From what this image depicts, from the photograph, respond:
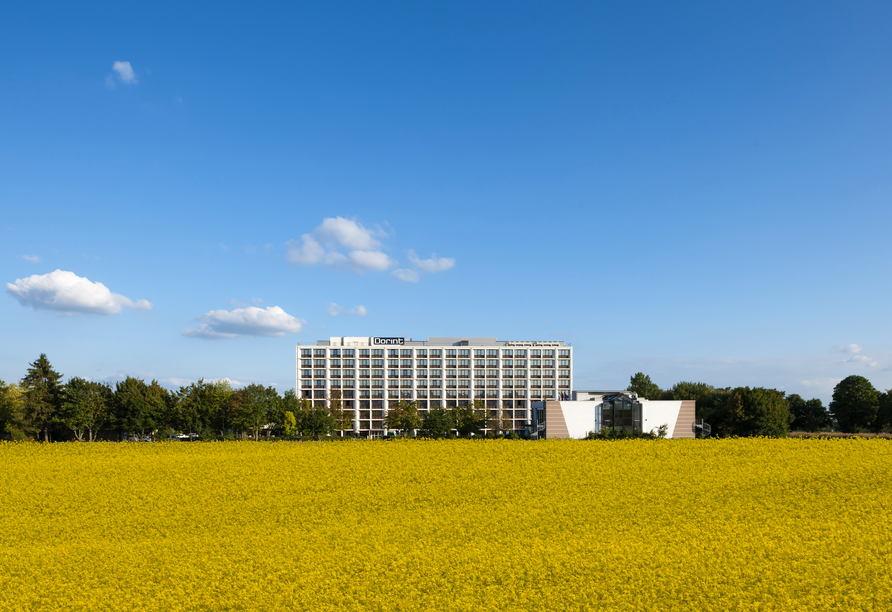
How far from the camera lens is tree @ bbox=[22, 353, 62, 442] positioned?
74.8 meters

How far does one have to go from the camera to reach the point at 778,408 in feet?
259

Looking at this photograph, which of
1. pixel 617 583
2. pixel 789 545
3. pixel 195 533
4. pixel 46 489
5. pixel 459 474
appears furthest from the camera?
pixel 459 474

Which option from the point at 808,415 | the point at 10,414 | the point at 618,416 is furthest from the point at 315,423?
the point at 808,415

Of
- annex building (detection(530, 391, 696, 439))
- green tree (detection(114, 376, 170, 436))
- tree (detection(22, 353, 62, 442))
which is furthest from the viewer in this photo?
green tree (detection(114, 376, 170, 436))

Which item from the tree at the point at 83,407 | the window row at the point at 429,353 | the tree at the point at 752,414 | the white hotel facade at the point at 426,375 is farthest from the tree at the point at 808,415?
the tree at the point at 83,407

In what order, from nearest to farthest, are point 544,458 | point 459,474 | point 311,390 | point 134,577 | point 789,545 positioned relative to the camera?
1. point 134,577
2. point 789,545
3. point 459,474
4. point 544,458
5. point 311,390

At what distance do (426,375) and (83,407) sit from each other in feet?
283

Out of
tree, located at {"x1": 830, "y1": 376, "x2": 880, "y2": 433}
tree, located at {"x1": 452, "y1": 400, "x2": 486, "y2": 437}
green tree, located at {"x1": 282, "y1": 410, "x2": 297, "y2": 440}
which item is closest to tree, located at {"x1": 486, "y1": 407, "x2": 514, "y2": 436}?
tree, located at {"x1": 452, "y1": 400, "x2": 486, "y2": 437}

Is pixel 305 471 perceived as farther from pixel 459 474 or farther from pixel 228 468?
pixel 459 474

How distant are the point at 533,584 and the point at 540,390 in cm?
13777

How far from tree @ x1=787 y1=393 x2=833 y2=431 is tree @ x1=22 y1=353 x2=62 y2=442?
13552 cm

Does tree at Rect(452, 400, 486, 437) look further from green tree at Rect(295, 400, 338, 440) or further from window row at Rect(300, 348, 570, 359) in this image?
window row at Rect(300, 348, 570, 359)

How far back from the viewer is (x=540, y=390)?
485 ft

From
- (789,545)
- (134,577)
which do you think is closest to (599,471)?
(789,545)
